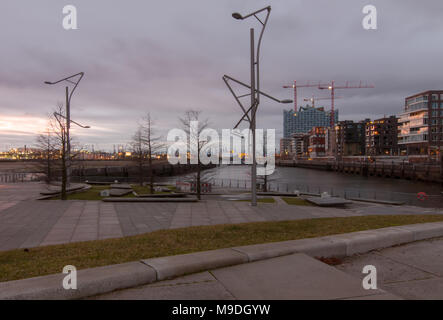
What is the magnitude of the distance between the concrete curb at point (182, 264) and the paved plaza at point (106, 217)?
6.21 meters

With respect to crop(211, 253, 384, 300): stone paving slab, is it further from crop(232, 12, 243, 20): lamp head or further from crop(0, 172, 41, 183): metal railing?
crop(0, 172, 41, 183): metal railing

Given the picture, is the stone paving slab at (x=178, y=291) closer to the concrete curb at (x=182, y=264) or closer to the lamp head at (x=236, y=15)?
the concrete curb at (x=182, y=264)

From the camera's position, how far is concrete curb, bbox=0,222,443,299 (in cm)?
388

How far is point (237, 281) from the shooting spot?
443cm

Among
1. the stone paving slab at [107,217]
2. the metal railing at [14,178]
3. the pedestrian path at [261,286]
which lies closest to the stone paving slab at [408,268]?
the pedestrian path at [261,286]

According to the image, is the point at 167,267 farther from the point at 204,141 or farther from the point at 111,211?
the point at 204,141

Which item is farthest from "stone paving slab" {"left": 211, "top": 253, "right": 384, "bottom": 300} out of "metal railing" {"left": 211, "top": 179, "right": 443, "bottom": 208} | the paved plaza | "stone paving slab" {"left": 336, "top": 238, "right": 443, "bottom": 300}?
"metal railing" {"left": 211, "top": 179, "right": 443, "bottom": 208}

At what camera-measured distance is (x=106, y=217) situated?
1410cm

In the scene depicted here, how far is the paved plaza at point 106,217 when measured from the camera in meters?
10.6

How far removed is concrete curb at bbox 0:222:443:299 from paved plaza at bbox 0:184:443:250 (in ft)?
20.4

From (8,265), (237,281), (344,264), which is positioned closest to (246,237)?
(344,264)

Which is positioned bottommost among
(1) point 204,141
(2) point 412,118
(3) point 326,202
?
(3) point 326,202
